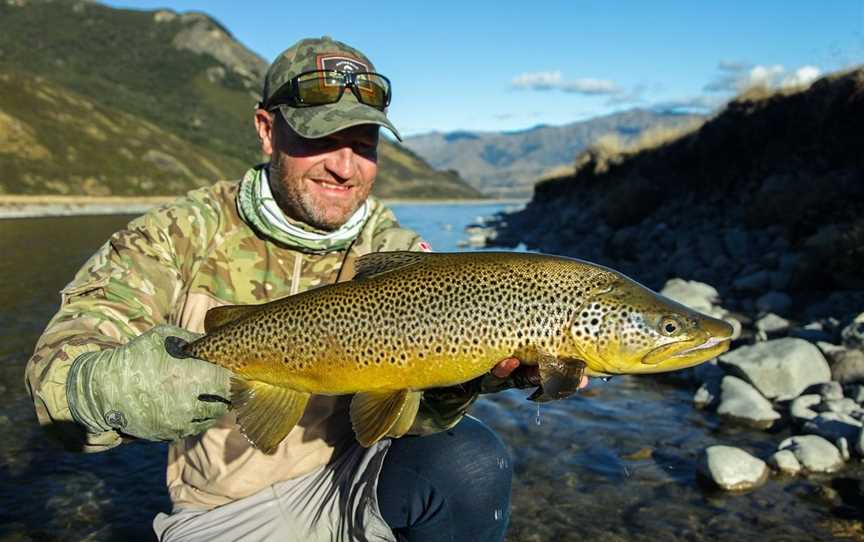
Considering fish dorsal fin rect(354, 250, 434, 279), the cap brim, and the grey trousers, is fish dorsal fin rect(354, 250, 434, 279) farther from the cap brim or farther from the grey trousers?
the grey trousers

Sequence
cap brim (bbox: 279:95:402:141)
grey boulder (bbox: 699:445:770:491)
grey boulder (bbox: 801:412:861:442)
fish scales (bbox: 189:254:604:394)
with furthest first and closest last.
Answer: grey boulder (bbox: 801:412:861:442) → grey boulder (bbox: 699:445:770:491) → cap brim (bbox: 279:95:402:141) → fish scales (bbox: 189:254:604:394)

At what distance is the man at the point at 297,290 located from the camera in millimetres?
3174

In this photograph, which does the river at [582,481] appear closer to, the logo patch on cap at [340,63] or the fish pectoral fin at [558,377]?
the fish pectoral fin at [558,377]

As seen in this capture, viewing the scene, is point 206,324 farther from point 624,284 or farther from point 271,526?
point 624,284

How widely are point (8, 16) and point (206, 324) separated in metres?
167

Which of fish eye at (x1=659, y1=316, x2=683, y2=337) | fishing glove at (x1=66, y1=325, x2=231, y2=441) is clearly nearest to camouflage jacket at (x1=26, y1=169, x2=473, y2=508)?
fishing glove at (x1=66, y1=325, x2=231, y2=441)

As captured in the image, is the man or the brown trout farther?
the man

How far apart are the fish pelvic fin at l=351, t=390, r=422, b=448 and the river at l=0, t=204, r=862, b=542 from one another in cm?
224

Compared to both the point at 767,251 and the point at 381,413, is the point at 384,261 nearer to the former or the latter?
the point at 381,413

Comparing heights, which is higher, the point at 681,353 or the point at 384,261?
the point at 384,261

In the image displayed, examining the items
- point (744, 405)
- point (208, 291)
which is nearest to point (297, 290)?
point (208, 291)

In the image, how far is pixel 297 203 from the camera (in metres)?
3.48

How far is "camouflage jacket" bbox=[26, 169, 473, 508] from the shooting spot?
2.97 metres

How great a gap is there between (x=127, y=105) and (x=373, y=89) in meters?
119
